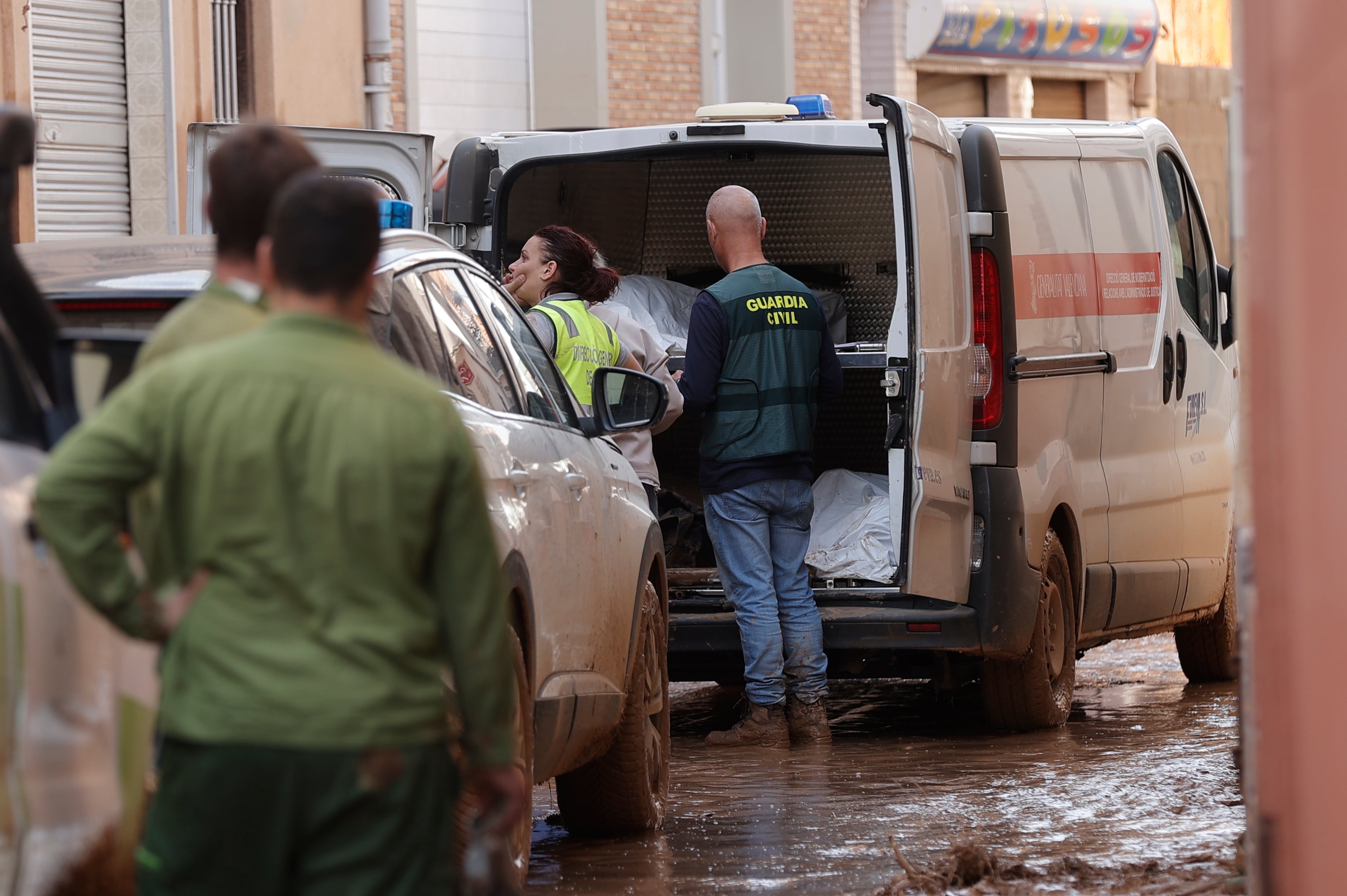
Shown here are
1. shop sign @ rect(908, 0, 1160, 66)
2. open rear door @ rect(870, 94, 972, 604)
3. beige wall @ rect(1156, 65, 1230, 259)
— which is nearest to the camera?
open rear door @ rect(870, 94, 972, 604)

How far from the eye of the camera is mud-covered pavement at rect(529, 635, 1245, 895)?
571 centimetres

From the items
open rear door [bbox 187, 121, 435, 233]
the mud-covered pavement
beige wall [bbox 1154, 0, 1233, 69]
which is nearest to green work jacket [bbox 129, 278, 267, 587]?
the mud-covered pavement

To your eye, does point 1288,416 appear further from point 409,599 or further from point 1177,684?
point 1177,684

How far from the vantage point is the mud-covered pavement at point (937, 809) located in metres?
5.71

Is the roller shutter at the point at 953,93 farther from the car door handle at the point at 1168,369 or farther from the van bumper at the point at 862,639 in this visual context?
the van bumper at the point at 862,639

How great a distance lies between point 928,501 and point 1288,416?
386 centimetres

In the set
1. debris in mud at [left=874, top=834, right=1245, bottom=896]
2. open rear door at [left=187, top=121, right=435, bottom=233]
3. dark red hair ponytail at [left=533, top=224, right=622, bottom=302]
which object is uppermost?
open rear door at [left=187, top=121, right=435, bottom=233]

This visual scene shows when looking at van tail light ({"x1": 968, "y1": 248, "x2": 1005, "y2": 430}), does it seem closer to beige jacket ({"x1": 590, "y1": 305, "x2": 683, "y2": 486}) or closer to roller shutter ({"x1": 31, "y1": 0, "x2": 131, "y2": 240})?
beige jacket ({"x1": 590, "y1": 305, "x2": 683, "y2": 486})

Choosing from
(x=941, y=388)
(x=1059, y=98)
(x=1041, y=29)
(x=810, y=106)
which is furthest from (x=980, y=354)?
(x=1059, y=98)

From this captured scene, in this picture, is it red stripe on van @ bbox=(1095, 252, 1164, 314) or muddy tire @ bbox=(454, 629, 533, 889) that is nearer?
muddy tire @ bbox=(454, 629, 533, 889)

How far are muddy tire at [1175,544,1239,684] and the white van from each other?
0.04 feet

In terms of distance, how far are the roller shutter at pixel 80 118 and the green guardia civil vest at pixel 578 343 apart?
314 inches

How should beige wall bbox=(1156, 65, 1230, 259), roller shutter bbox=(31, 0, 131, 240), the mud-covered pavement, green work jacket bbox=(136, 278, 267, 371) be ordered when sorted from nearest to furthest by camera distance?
1. green work jacket bbox=(136, 278, 267, 371)
2. the mud-covered pavement
3. roller shutter bbox=(31, 0, 131, 240)
4. beige wall bbox=(1156, 65, 1230, 259)

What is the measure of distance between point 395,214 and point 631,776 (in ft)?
5.79
